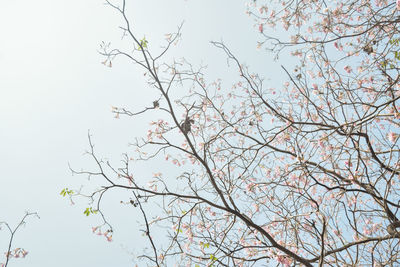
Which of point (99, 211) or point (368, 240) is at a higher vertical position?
point (368, 240)

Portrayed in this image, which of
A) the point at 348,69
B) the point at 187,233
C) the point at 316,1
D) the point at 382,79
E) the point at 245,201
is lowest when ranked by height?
the point at 187,233

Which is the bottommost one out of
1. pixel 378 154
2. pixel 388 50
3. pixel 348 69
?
pixel 378 154

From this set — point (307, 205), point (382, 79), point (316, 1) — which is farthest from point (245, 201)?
point (316, 1)

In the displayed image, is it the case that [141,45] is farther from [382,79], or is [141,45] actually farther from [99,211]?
[382,79]

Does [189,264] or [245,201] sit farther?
[245,201]

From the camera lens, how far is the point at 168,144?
3.57 m

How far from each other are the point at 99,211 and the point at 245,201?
261cm

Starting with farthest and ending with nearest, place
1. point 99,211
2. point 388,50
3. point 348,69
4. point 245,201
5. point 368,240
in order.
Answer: point 348,69 → point 245,201 → point 388,50 → point 368,240 → point 99,211

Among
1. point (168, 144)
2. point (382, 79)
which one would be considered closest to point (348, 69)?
point (382, 79)

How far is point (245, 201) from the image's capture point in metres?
4.91

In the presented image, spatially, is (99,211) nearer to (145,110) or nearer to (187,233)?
(145,110)

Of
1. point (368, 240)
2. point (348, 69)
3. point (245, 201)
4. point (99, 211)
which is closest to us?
point (99, 211)

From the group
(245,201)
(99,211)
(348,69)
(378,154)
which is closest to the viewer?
(99,211)

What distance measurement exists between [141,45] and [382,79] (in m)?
3.93
